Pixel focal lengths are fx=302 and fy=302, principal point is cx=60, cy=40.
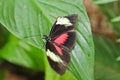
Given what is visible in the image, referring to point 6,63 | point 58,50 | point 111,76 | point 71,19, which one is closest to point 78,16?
point 71,19

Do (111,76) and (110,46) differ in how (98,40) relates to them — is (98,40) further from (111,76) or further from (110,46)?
(111,76)

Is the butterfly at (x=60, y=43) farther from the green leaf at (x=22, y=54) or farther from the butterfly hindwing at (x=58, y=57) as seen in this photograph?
the green leaf at (x=22, y=54)

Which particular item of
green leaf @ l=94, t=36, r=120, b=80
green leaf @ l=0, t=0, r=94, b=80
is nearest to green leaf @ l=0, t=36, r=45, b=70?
green leaf @ l=94, t=36, r=120, b=80

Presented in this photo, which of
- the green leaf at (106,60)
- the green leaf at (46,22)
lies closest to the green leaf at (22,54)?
the green leaf at (106,60)

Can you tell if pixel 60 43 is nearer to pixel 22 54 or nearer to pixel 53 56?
pixel 53 56

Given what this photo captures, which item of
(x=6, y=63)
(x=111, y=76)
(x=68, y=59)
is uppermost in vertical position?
(x=68, y=59)

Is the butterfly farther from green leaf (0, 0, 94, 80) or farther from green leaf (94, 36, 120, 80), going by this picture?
green leaf (94, 36, 120, 80)
